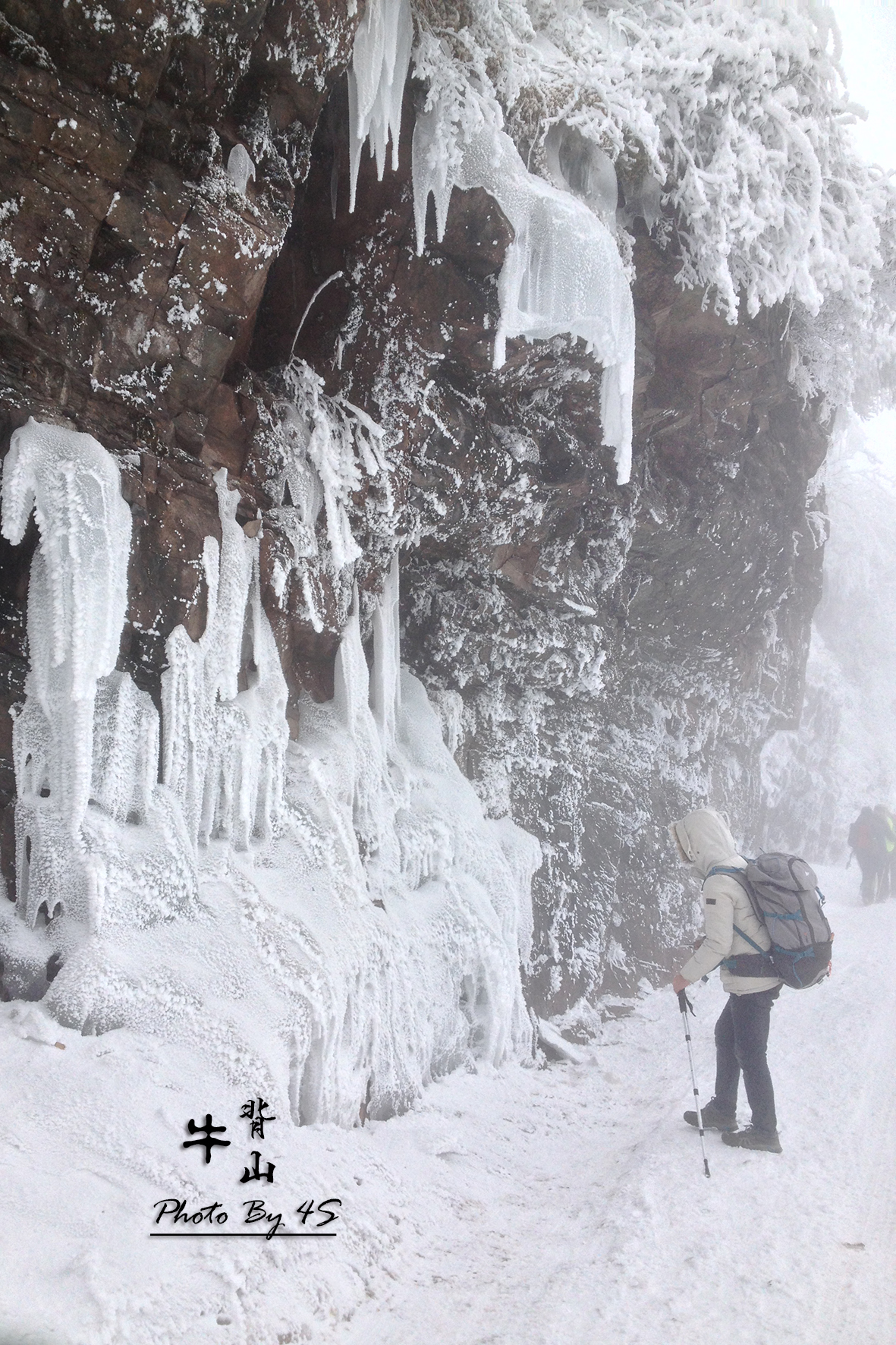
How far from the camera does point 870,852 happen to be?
12.9 metres

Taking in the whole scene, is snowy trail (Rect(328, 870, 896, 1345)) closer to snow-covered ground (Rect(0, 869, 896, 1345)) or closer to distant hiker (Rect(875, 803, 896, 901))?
snow-covered ground (Rect(0, 869, 896, 1345))

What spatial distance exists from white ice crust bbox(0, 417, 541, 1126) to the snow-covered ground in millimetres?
273

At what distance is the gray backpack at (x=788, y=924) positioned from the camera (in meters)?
4.13

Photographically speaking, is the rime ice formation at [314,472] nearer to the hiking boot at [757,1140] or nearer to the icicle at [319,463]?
the icicle at [319,463]

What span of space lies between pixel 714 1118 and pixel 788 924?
3.87 ft

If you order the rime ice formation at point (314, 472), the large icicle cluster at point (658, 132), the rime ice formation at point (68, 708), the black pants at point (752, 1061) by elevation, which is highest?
the large icicle cluster at point (658, 132)

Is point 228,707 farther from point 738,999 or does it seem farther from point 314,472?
point 738,999

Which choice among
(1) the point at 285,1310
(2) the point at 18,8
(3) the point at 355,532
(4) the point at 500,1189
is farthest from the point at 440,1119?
(2) the point at 18,8

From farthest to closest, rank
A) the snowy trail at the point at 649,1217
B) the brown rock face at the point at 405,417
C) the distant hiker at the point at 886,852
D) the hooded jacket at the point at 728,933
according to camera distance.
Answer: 1. the distant hiker at the point at 886,852
2. the hooded jacket at the point at 728,933
3. the brown rock face at the point at 405,417
4. the snowy trail at the point at 649,1217

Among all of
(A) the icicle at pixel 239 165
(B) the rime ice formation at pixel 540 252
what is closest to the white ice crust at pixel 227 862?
(A) the icicle at pixel 239 165

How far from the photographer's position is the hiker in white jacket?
4.22 meters

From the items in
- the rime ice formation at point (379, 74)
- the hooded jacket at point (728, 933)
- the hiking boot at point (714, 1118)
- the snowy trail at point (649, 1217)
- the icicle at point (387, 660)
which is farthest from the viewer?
the icicle at point (387, 660)

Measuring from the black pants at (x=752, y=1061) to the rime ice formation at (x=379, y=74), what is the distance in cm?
471

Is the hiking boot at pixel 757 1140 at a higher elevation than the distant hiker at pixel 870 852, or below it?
below
